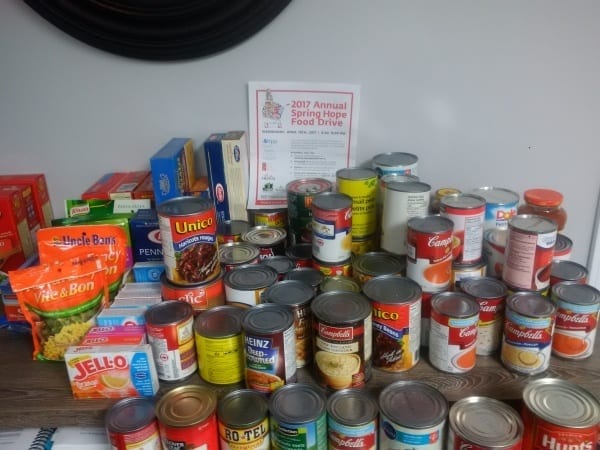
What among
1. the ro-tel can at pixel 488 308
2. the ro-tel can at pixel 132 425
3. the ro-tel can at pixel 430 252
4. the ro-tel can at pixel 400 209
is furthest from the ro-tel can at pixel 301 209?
the ro-tel can at pixel 132 425

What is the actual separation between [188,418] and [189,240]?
0.33 meters

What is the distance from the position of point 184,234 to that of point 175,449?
382 mm

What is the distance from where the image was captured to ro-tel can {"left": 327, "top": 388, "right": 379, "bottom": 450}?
0.92 metres

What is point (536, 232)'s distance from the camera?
106cm

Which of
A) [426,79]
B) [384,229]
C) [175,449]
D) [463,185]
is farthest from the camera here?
[463,185]

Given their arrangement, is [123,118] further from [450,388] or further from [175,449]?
[450,388]

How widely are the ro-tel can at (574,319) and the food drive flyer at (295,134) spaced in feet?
2.00

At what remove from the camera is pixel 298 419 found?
0.91m

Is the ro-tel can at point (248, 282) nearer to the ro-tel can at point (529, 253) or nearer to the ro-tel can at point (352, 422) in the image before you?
the ro-tel can at point (352, 422)

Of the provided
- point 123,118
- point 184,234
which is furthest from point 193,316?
point 123,118

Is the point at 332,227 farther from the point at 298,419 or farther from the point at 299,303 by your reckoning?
the point at 298,419

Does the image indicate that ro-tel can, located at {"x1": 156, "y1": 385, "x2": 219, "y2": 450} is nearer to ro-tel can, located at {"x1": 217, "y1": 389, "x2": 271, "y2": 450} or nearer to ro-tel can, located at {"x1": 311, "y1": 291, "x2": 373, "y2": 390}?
ro-tel can, located at {"x1": 217, "y1": 389, "x2": 271, "y2": 450}

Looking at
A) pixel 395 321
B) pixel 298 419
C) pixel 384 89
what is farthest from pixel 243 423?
pixel 384 89

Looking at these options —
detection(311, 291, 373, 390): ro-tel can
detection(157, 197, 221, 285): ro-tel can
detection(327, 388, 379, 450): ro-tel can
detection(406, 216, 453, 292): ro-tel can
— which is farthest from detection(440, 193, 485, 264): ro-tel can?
detection(157, 197, 221, 285): ro-tel can
